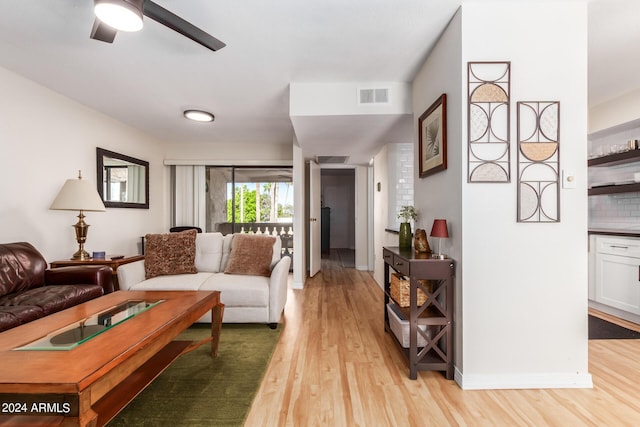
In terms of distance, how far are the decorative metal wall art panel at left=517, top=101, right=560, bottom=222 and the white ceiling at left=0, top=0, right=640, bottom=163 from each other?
0.77 m

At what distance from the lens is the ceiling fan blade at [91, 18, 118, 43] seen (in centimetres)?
172

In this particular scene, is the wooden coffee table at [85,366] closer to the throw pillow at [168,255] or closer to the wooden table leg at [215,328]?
the wooden table leg at [215,328]

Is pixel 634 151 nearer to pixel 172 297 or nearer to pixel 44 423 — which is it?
pixel 172 297

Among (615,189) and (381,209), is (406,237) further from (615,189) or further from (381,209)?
(615,189)

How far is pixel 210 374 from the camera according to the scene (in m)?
2.01

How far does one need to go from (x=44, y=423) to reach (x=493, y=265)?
2.29 m

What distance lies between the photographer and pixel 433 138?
2.33 m

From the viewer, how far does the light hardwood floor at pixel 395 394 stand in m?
1.58

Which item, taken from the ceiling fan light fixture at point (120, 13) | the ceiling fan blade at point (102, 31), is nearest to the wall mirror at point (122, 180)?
the ceiling fan blade at point (102, 31)

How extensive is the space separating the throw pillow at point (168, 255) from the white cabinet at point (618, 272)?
440cm

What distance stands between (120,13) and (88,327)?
1.67 m

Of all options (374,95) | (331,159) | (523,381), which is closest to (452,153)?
(374,95)

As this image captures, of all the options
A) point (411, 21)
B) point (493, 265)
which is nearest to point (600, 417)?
point (493, 265)

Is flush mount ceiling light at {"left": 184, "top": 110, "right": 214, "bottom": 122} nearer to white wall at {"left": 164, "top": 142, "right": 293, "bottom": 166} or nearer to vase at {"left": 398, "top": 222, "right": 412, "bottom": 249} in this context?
white wall at {"left": 164, "top": 142, "right": 293, "bottom": 166}
